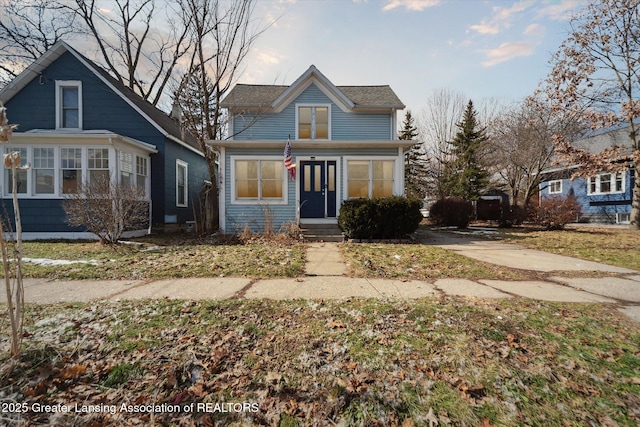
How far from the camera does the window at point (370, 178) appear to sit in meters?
11.2

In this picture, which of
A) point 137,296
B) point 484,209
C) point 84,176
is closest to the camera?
point 137,296

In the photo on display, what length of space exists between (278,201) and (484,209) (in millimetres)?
13050

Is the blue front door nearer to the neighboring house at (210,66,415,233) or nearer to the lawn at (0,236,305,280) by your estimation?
the neighboring house at (210,66,415,233)

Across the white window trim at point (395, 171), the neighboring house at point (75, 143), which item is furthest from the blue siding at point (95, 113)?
the white window trim at point (395, 171)

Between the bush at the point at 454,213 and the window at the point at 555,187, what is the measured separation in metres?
11.4

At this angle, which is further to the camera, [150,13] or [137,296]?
[150,13]

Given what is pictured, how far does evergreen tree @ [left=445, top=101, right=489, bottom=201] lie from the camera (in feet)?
67.5

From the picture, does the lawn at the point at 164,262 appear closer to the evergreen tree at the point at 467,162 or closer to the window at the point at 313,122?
the window at the point at 313,122

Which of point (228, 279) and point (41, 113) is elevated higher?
point (41, 113)

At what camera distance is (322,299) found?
3635mm

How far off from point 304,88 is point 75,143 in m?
8.72

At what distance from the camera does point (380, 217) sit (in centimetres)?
892

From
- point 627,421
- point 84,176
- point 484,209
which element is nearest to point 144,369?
point 627,421

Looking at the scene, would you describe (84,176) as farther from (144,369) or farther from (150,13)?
(150,13)
